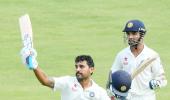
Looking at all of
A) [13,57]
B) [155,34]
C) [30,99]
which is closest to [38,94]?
[30,99]

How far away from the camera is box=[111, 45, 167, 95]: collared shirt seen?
12344 mm

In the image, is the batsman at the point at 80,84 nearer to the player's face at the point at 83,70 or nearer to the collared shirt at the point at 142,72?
the player's face at the point at 83,70

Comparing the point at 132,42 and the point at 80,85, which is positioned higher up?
the point at 132,42

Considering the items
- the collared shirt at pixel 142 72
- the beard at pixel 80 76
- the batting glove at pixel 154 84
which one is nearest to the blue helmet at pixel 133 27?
the collared shirt at pixel 142 72

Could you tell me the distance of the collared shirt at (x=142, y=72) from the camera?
1234 cm

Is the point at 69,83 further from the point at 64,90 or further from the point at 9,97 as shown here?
the point at 9,97

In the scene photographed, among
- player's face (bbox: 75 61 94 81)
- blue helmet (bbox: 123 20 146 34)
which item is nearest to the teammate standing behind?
player's face (bbox: 75 61 94 81)

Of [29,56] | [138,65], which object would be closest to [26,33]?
[29,56]

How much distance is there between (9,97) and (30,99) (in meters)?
0.48

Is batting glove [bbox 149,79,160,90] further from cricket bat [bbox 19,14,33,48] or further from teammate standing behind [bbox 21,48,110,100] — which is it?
cricket bat [bbox 19,14,33,48]

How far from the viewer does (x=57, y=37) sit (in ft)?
67.7

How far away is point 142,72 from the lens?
40.7 ft

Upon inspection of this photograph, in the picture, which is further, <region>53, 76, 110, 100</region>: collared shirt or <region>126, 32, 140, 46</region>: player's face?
<region>126, 32, 140, 46</region>: player's face

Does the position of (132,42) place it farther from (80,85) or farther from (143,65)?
(80,85)
